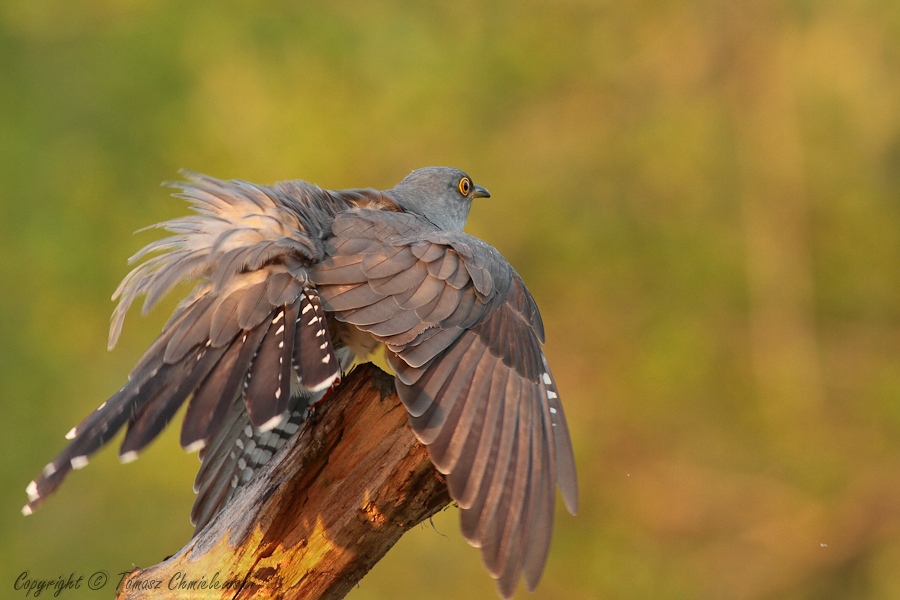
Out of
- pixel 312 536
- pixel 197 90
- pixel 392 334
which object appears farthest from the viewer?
pixel 197 90

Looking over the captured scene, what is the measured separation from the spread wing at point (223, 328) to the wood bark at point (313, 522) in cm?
25

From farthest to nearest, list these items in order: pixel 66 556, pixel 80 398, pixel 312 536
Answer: pixel 80 398
pixel 66 556
pixel 312 536

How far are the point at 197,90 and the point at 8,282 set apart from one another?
2.69 meters

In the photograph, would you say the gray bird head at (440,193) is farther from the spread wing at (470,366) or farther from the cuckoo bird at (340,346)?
the spread wing at (470,366)

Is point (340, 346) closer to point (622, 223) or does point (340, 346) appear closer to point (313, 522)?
point (313, 522)

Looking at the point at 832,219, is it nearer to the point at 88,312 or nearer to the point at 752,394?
the point at 752,394

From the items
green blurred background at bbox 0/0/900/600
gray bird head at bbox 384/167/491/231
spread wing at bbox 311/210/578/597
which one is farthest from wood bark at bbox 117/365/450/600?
green blurred background at bbox 0/0/900/600

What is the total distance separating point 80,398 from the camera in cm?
935

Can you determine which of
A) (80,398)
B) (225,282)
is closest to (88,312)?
(80,398)

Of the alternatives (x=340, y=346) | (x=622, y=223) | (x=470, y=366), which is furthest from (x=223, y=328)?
(x=622, y=223)

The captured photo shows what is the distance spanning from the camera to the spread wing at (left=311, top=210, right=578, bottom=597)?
9.28ft

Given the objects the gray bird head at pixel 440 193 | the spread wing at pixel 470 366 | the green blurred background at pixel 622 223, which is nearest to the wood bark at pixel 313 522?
the spread wing at pixel 470 366

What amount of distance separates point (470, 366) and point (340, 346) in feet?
2.93

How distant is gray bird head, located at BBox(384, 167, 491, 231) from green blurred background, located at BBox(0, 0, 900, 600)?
3.80 m
